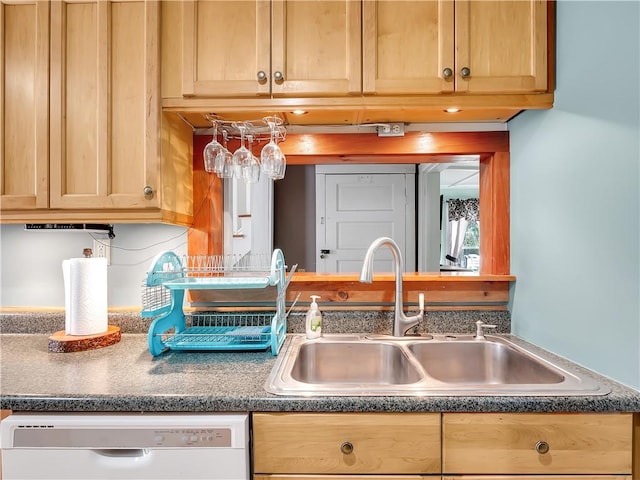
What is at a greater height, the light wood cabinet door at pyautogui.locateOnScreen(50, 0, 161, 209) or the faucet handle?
the light wood cabinet door at pyautogui.locateOnScreen(50, 0, 161, 209)

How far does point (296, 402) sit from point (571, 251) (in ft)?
3.22

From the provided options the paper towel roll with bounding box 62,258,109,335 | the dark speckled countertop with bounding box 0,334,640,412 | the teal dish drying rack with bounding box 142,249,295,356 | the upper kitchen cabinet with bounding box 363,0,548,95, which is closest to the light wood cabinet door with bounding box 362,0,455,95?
the upper kitchen cabinet with bounding box 363,0,548,95

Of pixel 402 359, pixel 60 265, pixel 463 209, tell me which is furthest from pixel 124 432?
pixel 463 209

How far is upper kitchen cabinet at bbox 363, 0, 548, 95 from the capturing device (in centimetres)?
137

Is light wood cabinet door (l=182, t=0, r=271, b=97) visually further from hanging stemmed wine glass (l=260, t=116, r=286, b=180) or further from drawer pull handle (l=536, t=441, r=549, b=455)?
drawer pull handle (l=536, t=441, r=549, b=455)

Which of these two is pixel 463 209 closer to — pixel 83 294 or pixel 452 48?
pixel 452 48

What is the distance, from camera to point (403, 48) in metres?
1.38

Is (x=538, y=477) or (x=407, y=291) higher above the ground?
(x=407, y=291)

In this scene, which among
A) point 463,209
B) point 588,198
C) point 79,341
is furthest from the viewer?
point 463,209

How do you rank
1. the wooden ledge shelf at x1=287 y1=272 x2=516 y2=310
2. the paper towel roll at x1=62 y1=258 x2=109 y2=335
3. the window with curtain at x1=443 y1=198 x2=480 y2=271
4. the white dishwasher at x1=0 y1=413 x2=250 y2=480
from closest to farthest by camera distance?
the white dishwasher at x1=0 y1=413 x2=250 y2=480
the paper towel roll at x1=62 y1=258 x2=109 y2=335
the wooden ledge shelf at x1=287 y1=272 x2=516 y2=310
the window with curtain at x1=443 y1=198 x2=480 y2=271

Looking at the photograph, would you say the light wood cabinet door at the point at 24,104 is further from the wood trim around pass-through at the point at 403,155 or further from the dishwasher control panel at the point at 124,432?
the dishwasher control panel at the point at 124,432

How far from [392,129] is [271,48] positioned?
1.98 feet

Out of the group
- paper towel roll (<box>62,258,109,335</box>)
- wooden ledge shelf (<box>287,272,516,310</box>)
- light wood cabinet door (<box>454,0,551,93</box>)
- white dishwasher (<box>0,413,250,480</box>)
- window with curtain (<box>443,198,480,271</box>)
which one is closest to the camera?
white dishwasher (<box>0,413,250,480</box>)

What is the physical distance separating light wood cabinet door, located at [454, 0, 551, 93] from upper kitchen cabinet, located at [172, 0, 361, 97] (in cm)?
36
